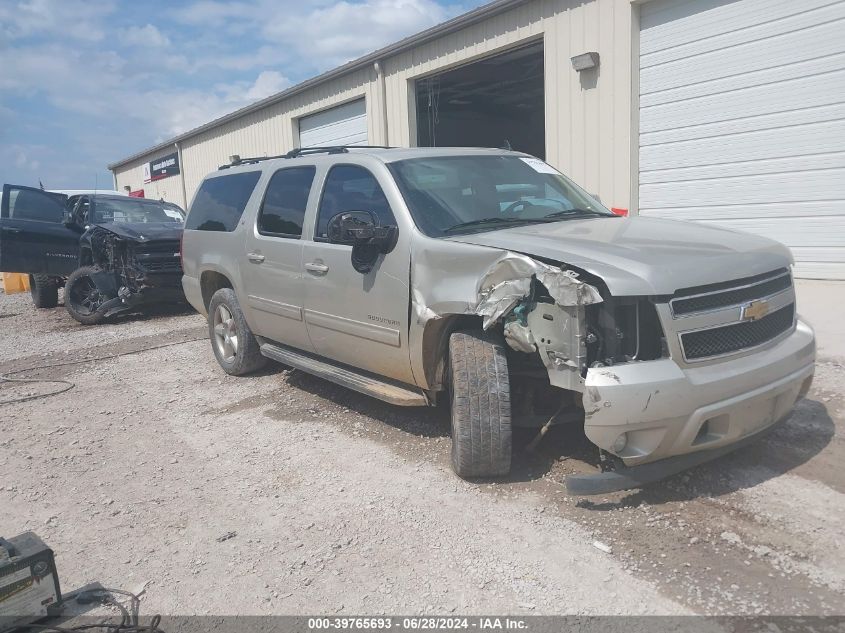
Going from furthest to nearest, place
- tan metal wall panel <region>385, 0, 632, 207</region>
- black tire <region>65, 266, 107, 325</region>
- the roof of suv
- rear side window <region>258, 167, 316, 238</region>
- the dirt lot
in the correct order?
black tire <region>65, 266, 107, 325</region> → tan metal wall panel <region>385, 0, 632, 207</region> → rear side window <region>258, 167, 316, 238</region> → the roof of suv → the dirt lot

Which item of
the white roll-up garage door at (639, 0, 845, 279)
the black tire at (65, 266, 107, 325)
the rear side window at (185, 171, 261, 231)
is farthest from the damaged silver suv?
the black tire at (65, 266, 107, 325)

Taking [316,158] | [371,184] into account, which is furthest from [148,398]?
[371,184]

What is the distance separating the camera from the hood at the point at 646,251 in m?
3.15

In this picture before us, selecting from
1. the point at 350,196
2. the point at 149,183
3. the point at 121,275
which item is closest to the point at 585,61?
the point at 350,196

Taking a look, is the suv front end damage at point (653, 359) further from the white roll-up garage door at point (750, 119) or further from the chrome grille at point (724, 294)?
the white roll-up garage door at point (750, 119)

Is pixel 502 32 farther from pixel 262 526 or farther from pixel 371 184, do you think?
pixel 262 526

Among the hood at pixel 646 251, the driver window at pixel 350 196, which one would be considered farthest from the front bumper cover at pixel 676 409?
the driver window at pixel 350 196

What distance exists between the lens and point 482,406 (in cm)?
370

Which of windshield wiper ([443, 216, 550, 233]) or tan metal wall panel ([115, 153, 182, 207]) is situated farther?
tan metal wall panel ([115, 153, 182, 207])

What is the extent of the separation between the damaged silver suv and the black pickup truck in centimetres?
→ 496

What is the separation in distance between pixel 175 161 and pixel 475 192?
22.6m

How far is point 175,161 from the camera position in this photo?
24.6m

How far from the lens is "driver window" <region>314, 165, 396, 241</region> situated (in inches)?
178

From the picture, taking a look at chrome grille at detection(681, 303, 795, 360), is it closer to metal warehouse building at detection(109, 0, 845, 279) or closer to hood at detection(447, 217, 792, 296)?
hood at detection(447, 217, 792, 296)
